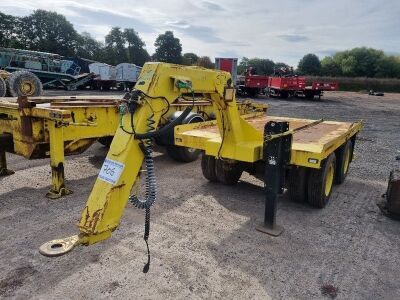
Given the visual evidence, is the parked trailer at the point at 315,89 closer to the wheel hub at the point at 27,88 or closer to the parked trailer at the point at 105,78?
the parked trailer at the point at 105,78

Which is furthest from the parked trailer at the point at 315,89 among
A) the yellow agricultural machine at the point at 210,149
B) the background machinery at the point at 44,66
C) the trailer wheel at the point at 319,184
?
the trailer wheel at the point at 319,184

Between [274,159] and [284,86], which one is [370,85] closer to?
[284,86]

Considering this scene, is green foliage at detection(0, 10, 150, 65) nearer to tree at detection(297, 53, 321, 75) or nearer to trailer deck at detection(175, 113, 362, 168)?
tree at detection(297, 53, 321, 75)

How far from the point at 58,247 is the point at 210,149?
2.43m

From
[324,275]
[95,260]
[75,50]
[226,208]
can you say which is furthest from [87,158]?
[75,50]

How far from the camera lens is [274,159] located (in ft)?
12.9

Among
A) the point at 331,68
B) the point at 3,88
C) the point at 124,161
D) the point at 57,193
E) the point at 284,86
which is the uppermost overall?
the point at 331,68

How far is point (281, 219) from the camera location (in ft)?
14.6

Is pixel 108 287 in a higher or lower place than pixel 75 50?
lower

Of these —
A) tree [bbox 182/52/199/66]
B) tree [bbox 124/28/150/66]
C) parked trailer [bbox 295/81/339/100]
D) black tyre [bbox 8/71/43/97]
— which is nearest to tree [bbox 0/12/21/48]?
tree [bbox 124/28/150/66]

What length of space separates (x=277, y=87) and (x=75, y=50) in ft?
153

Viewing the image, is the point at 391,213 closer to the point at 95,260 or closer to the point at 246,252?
the point at 246,252

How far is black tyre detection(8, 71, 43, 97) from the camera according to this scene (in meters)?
11.6

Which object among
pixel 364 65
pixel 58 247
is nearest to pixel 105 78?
pixel 58 247
